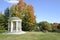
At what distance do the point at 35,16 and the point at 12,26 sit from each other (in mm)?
9943

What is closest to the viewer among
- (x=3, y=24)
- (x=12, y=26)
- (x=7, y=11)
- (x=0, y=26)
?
(x=12, y=26)

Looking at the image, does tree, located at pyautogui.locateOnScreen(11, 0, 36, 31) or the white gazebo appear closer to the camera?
the white gazebo

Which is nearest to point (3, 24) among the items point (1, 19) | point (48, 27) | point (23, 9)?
point (1, 19)

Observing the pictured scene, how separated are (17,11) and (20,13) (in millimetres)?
1158

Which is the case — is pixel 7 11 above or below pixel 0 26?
above

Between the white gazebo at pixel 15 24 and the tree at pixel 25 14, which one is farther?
the tree at pixel 25 14

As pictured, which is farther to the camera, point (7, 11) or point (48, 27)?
point (7, 11)

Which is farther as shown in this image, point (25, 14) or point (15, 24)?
point (25, 14)

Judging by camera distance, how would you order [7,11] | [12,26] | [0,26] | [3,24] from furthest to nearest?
1. [7,11]
2. [3,24]
3. [0,26]
4. [12,26]

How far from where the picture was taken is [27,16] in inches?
1508

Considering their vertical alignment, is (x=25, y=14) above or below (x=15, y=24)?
above

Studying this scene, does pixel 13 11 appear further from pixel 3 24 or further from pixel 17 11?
pixel 3 24

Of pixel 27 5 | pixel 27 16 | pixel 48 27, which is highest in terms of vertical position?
pixel 27 5

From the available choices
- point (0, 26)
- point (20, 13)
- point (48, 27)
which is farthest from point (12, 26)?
point (48, 27)
